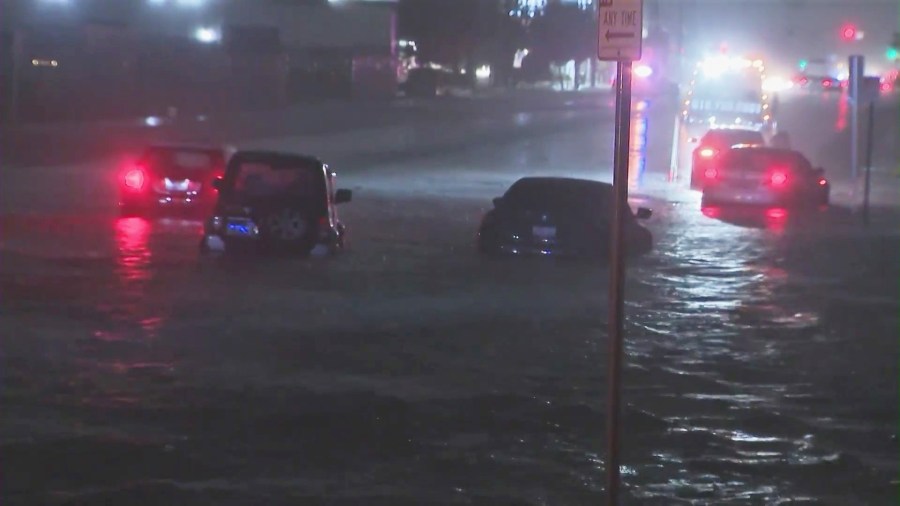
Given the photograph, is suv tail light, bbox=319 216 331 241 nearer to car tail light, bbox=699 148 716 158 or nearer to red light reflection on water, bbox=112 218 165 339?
red light reflection on water, bbox=112 218 165 339

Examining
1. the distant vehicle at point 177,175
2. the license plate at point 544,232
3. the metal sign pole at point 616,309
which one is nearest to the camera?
the metal sign pole at point 616,309

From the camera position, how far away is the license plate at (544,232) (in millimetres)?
20938

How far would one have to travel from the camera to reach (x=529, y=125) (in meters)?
A: 61.9

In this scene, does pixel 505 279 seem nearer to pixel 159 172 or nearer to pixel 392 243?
pixel 392 243

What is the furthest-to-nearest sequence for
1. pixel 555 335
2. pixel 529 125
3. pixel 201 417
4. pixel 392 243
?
1. pixel 529 125
2. pixel 392 243
3. pixel 555 335
4. pixel 201 417

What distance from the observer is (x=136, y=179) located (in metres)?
24.4

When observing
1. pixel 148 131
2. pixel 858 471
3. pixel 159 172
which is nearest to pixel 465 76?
pixel 148 131

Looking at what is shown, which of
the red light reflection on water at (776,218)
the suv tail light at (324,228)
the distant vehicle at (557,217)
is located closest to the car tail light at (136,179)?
the suv tail light at (324,228)

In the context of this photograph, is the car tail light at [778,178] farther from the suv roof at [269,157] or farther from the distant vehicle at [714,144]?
the suv roof at [269,157]

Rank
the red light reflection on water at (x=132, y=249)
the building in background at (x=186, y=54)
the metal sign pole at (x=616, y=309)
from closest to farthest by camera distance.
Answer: the metal sign pole at (x=616, y=309)
the red light reflection on water at (x=132, y=249)
the building in background at (x=186, y=54)

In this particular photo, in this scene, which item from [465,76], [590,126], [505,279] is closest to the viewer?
[505,279]

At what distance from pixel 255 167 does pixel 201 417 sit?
9.80 metres

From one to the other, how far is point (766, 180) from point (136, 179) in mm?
13882

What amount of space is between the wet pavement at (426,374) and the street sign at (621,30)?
292cm
